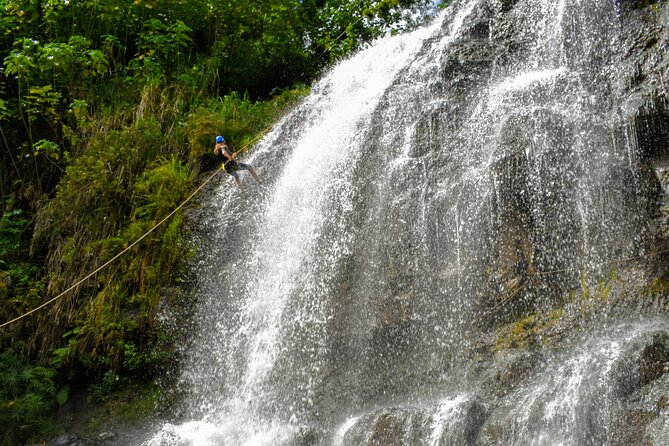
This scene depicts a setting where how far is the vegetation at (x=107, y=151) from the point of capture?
887cm

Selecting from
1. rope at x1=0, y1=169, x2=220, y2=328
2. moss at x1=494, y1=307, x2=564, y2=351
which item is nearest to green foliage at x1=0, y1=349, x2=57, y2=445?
rope at x1=0, y1=169, x2=220, y2=328

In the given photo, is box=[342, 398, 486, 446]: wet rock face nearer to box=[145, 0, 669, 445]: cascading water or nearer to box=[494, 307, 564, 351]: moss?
box=[145, 0, 669, 445]: cascading water

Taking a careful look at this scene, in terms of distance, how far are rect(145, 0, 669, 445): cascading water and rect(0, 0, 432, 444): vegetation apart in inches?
41.3

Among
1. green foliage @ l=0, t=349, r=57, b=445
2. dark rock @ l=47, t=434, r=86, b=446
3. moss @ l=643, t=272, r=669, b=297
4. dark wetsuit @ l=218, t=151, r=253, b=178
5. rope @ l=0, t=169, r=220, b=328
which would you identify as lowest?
moss @ l=643, t=272, r=669, b=297

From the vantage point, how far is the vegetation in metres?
8.87

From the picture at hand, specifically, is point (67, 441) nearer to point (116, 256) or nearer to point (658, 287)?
point (116, 256)

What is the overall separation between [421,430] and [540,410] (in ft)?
3.44

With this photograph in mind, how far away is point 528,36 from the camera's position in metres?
9.73

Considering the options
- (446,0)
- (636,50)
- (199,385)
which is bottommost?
(199,385)

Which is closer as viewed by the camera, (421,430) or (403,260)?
(421,430)

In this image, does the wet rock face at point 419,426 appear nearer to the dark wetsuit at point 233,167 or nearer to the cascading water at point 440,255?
the cascading water at point 440,255

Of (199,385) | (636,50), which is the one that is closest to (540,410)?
(199,385)

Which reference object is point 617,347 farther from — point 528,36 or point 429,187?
point 528,36

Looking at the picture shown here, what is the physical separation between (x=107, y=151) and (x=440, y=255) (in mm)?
5606
